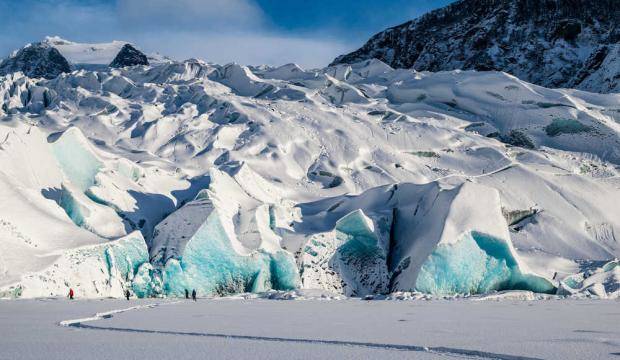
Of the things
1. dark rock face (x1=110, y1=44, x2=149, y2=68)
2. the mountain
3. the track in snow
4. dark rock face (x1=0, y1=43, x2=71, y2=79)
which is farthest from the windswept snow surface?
dark rock face (x1=0, y1=43, x2=71, y2=79)

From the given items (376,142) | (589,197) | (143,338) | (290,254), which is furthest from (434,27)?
(143,338)

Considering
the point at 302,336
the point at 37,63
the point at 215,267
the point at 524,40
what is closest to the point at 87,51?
the point at 37,63

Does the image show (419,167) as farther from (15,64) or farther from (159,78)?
(15,64)

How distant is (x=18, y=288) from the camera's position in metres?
19.2

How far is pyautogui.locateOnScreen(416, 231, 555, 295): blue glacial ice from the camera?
904 inches

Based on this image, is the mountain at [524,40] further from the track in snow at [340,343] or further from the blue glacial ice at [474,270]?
the track in snow at [340,343]

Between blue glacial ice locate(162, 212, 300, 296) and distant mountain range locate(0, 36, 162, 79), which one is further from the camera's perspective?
distant mountain range locate(0, 36, 162, 79)

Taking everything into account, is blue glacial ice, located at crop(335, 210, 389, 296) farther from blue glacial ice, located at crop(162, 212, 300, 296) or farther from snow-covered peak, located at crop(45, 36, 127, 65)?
snow-covered peak, located at crop(45, 36, 127, 65)

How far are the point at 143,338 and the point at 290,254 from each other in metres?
15.8

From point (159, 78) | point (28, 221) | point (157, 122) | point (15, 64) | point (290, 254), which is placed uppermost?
point (15, 64)

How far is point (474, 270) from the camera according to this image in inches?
934

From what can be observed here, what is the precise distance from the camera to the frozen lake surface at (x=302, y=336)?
7203 mm

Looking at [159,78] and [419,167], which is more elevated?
[159,78]

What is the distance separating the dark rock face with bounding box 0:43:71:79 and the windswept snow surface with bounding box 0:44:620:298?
62.3 meters
